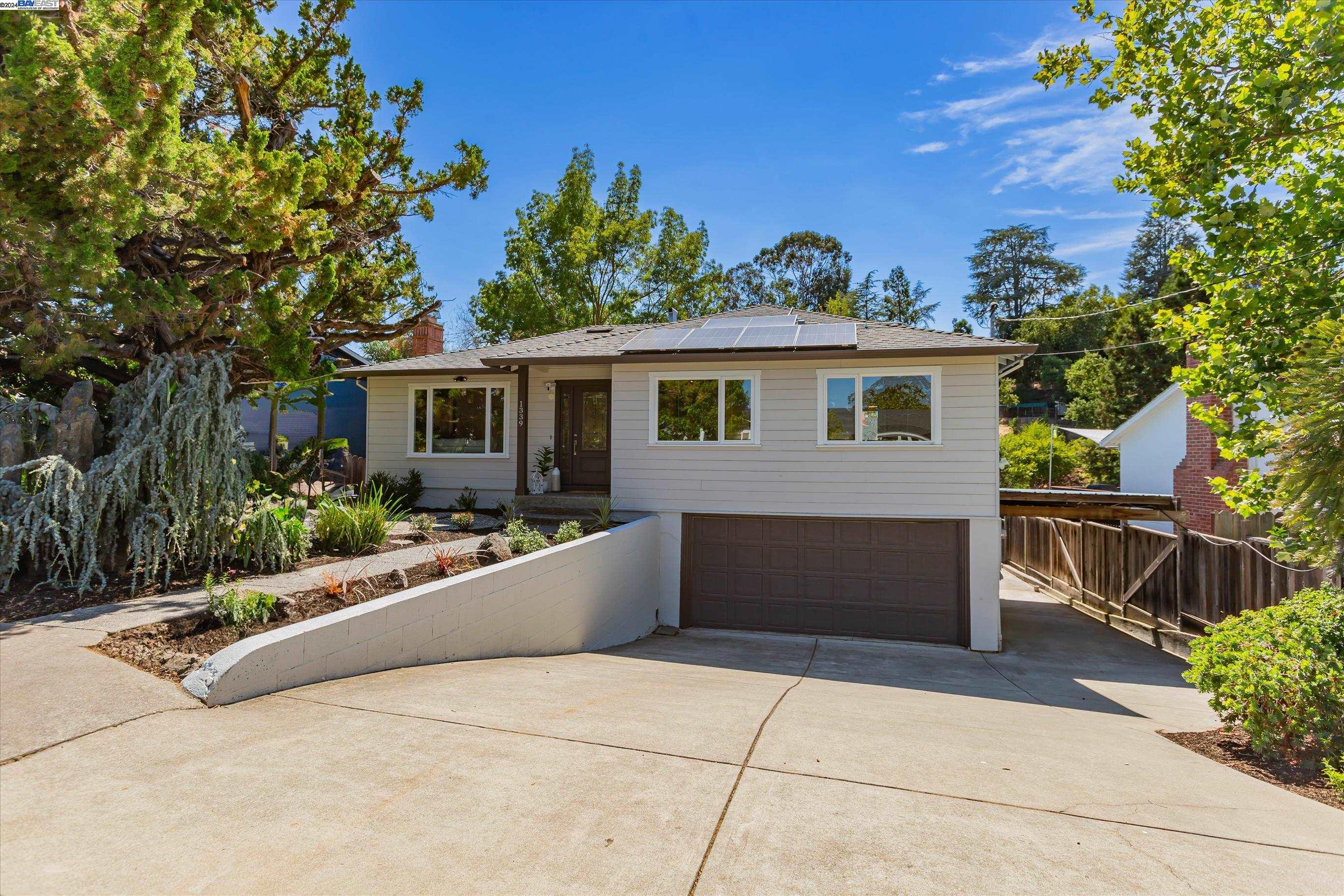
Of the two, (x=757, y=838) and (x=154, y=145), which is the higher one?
(x=154, y=145)

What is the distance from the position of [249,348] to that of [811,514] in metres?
8.44

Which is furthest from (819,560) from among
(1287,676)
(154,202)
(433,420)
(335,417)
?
(335,417)

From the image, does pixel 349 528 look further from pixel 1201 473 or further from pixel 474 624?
pixel 1201 473

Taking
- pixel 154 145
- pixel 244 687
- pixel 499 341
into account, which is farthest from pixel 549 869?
pixel 499 341

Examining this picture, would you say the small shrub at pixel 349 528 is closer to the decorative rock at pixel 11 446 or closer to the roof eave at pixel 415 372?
the decorative rock at pixel 11 446

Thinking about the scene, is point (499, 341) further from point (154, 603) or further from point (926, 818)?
point (926, 818)

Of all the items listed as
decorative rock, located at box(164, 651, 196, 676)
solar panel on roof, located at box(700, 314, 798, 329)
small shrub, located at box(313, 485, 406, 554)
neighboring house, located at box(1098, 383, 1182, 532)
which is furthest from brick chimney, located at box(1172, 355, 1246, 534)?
decorative rock, located at box(164, 651, 196, 676)

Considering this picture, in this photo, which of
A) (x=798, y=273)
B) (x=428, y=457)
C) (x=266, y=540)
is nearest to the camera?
(x=266, y=540)

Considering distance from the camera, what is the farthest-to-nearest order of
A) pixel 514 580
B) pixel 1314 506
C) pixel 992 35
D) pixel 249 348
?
pixel 992 35 < pixel 249 348 < pixel 514 580 < pixel 1314 506

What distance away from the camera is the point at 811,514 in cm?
1114

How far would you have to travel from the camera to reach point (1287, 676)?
4.38 meters

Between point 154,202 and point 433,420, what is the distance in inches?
321

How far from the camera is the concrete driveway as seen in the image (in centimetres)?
245

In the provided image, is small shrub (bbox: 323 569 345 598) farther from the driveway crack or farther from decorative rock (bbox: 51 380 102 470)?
the driveway crack
